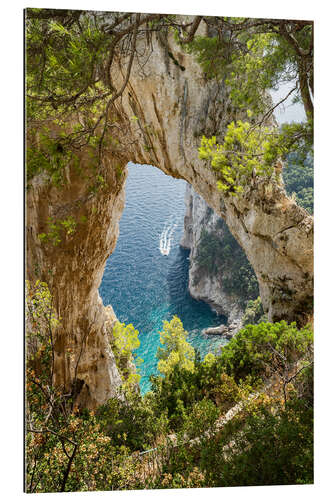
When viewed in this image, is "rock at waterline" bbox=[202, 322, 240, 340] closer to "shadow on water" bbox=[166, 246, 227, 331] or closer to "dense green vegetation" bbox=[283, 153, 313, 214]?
"shadow on water" bbox=[166, 246, 227, 331]

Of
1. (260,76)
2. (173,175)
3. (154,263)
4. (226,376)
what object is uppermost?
(260,76)

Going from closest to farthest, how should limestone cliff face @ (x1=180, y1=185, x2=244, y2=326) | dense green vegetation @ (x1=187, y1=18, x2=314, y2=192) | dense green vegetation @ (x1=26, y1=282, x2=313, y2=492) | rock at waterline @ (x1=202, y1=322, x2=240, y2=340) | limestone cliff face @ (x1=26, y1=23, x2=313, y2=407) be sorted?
dense green vegetation @ (x1=26, y1=282, x2=313, y2=492)
dense green vegetation @ (x1=187, y1=18, x2=314, y2=192)
limestone cliff face @ (x1=26, y1=23, x2=313, y2=407)
rock at waterline @ (x1=202, y1=322, x2=240, y2=340)
limestone cliff face @ (x1=180, y1=185, x2=244, y2=326)

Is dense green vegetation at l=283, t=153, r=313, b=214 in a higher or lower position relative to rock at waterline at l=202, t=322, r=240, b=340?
higher

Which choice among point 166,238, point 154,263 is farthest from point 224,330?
point 166,238

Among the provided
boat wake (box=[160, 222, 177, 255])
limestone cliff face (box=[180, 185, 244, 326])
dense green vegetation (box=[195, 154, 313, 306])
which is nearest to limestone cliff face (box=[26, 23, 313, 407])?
dense green vegetation (box=[195, 154, 313, 306])

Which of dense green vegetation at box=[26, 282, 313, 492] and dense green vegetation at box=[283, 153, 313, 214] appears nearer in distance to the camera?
dense green vegetation at box=[26, 282, 313, 492]

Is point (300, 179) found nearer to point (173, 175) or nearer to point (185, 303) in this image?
point (173, 175)
